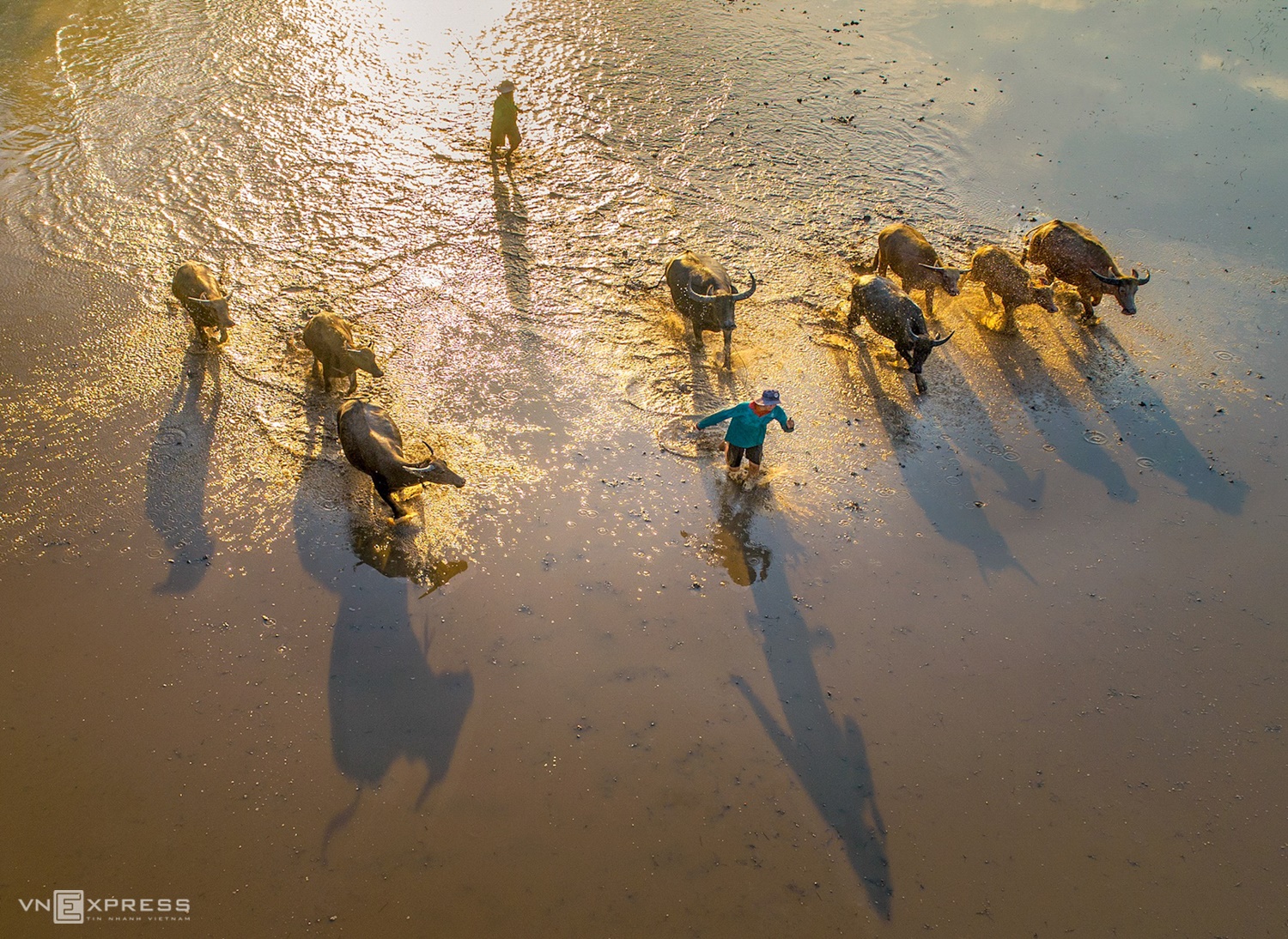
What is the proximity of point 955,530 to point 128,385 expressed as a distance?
9143 mm

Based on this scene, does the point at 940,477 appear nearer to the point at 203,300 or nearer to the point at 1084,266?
the point at 1084,266

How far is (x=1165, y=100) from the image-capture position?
15453 mm

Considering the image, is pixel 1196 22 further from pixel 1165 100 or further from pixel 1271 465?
pixel 1271 465

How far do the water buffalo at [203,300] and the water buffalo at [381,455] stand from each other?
2.50 metres

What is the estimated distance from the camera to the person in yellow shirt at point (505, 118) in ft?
40.2

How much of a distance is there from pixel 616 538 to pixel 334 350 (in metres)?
3.80

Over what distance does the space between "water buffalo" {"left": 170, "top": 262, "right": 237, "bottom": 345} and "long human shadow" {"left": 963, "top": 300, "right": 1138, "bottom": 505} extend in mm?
9521

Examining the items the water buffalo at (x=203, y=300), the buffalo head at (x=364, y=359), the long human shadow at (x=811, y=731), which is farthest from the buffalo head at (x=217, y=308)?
the long human shadow at (x=811, y=731)

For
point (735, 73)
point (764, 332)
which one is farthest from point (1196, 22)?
point (764, 332)

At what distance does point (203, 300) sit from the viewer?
28.9ft

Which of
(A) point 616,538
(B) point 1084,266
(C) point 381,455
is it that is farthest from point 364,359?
(B) point 1084,266

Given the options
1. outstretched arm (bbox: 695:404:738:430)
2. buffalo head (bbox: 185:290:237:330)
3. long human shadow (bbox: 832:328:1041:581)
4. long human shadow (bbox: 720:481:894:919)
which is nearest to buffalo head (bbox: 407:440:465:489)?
outstretched arm (bbox: 695:404:738:430)

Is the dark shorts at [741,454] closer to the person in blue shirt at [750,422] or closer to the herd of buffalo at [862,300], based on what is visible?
the person in blue shirt at [750,422]

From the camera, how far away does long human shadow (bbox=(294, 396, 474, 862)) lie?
19.5ft
